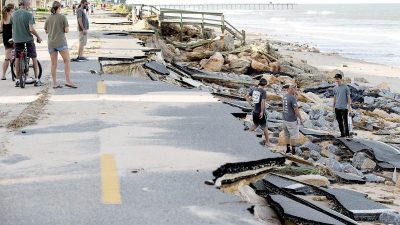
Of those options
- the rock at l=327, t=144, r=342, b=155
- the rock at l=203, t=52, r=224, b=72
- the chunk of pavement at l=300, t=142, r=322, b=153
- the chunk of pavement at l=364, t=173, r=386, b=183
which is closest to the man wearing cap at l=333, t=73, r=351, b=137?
the rock at l=327, t=144, r=342, b=155

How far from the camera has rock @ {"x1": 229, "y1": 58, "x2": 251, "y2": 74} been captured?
2497 centimetres

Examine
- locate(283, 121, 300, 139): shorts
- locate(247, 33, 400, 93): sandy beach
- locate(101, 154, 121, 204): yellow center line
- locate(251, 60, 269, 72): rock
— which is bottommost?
locate(247, 33, 400, 93): sandy beach

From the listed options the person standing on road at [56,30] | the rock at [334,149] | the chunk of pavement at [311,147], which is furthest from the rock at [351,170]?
the person standing on road at [56,30]

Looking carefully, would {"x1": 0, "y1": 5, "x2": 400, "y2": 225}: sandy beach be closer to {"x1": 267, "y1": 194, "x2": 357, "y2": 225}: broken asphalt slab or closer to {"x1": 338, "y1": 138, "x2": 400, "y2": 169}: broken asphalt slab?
{"x1": 267, "y1": 194, "x2": 357, "y2": 225}: broken asphalt slab

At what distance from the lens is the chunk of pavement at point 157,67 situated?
55.1ft

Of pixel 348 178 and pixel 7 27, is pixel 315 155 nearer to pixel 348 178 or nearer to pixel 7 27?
pixel 348 178

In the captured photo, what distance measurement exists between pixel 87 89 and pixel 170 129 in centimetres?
443

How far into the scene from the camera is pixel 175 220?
552 cm

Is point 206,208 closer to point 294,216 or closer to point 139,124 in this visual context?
point 294,216

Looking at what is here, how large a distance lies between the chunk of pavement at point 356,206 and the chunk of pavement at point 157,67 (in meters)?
9.93

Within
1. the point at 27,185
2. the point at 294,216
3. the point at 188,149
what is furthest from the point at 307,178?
the point at 27,185

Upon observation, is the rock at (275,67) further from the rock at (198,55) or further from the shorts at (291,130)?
the shorts at (291,130)

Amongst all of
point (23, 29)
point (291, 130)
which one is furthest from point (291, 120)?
point (23, 29)

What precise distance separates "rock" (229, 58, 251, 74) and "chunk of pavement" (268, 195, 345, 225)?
18586 mm
